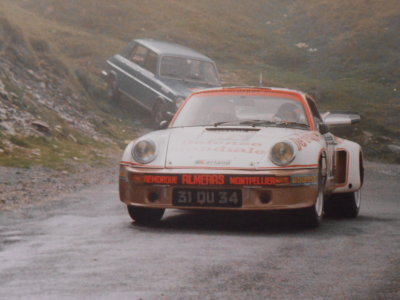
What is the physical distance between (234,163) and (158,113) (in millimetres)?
11379

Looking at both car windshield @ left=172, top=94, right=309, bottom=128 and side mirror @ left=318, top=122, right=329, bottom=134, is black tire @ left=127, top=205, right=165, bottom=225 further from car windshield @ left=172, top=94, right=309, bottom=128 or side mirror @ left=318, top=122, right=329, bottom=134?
side mirror @ left=318, top=122, right=329, bottom=134

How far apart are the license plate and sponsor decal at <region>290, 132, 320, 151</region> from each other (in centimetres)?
72

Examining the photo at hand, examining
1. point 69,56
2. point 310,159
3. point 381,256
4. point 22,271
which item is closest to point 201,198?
point 310,159

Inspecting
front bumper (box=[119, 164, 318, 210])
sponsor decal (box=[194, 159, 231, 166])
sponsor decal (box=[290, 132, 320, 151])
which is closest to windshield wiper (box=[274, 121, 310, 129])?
sponsor decal (box=[290, 132, 320, 151])

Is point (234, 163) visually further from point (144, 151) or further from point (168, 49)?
point (168, 49)

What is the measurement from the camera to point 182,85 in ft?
60.8

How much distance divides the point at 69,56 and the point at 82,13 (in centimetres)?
843

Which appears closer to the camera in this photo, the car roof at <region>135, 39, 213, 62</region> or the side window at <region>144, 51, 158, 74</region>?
the side window at <region>144, 51, 158, 74</region>

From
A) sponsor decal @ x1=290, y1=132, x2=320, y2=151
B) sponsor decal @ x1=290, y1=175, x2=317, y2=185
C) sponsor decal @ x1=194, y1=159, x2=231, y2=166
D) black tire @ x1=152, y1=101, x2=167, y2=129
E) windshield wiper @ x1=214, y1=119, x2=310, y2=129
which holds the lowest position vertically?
black tire @ x1=152, y1=101, x2=167, y2=129

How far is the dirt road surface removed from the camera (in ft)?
16.9

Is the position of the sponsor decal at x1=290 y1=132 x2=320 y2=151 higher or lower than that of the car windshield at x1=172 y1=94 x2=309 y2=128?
lower

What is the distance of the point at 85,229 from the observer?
7.87 meters

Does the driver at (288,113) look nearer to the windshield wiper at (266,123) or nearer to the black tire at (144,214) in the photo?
the windshield wiper at (266,123)

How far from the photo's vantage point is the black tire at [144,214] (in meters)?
8.21
